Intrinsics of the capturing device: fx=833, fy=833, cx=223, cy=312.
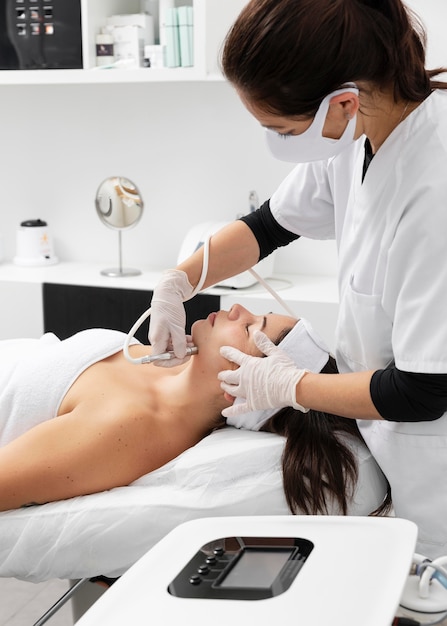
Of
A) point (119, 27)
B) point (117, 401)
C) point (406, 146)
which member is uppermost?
point (119, 27)

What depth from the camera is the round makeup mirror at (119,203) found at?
3.07 metres

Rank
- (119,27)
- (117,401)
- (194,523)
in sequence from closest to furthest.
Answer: (194,523)
(117,401)
(119,27)

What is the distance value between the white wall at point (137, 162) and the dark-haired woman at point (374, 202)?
5.24ft

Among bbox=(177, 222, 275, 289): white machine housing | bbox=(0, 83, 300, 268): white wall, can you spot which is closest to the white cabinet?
bbox=(0, 83, 300, 268): white wall

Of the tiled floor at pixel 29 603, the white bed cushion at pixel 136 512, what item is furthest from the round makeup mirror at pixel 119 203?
the white bed cushion at pixel 136 512

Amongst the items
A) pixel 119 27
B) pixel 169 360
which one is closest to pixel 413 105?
pixel 169 360

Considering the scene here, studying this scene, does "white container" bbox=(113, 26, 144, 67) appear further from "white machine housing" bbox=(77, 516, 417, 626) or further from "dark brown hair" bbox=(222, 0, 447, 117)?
"white machine housing" bbox=(77, 516, 417, 626)

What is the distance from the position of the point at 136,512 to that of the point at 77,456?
14 cm

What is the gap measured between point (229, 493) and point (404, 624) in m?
0.61

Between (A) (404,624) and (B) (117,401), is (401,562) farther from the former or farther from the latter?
(B) (117,401)

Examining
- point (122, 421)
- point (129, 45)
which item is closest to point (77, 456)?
point (122, 421)

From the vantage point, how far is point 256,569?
881mm

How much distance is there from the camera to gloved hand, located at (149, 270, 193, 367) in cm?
162

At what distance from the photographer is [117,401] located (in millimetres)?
1589
